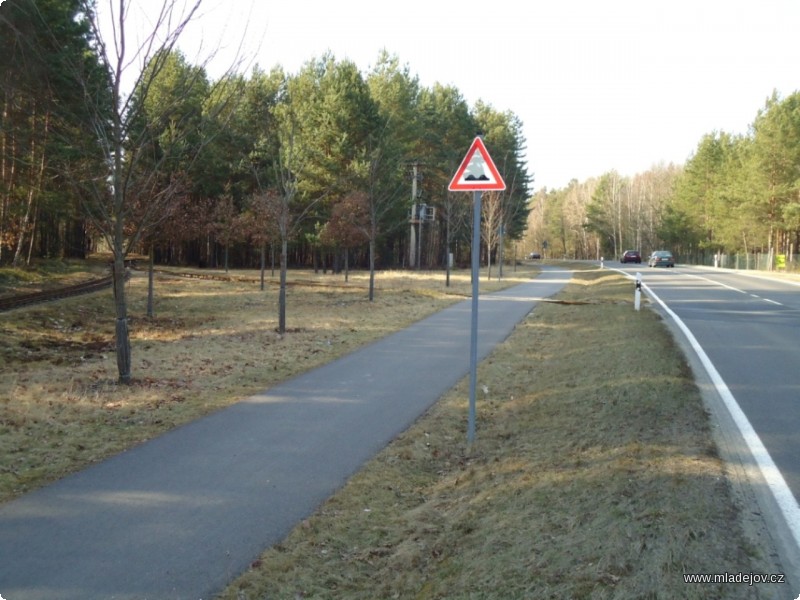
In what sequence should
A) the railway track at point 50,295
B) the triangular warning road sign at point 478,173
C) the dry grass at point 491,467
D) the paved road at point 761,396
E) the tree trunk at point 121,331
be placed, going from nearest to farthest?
1. the dry grass at point 491,467
2. the paved road at point 761,396
3. the triangular warning road sign at point 478,173
4. the tree trunk at point 121,331
5. the railway track at point 50,295

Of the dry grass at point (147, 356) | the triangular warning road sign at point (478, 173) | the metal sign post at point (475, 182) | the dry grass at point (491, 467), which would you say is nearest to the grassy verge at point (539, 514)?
the dry grass at point (491, 467)

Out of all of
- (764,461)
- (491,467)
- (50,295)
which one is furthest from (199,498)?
(50,295)

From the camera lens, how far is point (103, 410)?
26.4ft

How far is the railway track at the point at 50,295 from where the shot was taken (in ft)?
64.3

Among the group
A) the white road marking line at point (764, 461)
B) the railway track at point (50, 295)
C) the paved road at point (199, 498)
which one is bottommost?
the paved road at point (199, 498)

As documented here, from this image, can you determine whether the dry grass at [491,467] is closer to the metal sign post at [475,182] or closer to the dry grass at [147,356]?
the dry grass at [147,356]

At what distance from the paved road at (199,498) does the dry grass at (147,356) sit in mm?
496

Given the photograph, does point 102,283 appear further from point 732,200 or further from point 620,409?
point 732,200

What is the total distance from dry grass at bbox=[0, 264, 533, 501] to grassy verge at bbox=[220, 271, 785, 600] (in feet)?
9.01

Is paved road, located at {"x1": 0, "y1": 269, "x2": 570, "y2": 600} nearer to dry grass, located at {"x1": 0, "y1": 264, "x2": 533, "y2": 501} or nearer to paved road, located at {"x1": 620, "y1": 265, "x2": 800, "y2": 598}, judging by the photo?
dry grass, located at {"x1": 0, "y1": 264, "x2": 533, "y2": 501}

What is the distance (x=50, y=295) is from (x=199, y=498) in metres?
20.2

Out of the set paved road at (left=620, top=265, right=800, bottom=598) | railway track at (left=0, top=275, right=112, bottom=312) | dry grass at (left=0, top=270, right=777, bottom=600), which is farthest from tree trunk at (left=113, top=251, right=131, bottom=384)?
railway track at (left=0, top=275, right=112, bottom=312)

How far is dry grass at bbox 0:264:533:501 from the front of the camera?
691 centimetres

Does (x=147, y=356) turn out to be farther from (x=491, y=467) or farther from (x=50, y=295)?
(x=50, y=295)
